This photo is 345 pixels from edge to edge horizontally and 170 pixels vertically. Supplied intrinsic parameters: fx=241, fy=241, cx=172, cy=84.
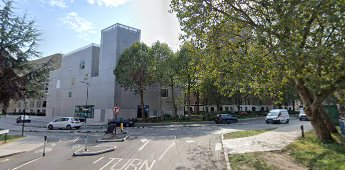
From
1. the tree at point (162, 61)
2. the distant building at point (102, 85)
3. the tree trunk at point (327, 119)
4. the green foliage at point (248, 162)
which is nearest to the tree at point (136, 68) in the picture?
the tree at point (162, 61)

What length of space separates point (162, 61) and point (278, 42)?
2746cm

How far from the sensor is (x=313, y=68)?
10.0 meters

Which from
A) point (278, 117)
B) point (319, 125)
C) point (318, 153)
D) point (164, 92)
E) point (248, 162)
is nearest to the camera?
point (248, 162)

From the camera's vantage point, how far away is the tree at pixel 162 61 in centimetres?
3625

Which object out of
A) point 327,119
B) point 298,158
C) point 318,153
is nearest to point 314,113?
point 327,119

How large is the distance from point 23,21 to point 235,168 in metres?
18.1

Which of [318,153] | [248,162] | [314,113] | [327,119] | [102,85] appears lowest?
[248,162]

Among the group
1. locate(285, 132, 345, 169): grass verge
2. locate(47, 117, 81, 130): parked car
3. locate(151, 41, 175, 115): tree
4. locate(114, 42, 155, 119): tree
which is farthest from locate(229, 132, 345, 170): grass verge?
locate(114, 42, 155, 119): tree

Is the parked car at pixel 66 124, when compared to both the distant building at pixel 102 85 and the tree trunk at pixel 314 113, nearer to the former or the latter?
the distant building at pixel 102 85

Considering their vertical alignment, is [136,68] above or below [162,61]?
below

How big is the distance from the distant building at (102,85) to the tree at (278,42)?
30595 millimetres

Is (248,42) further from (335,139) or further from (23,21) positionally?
(23,21)

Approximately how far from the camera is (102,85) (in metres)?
44.6

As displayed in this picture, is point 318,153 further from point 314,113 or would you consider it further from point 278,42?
point 278,42
